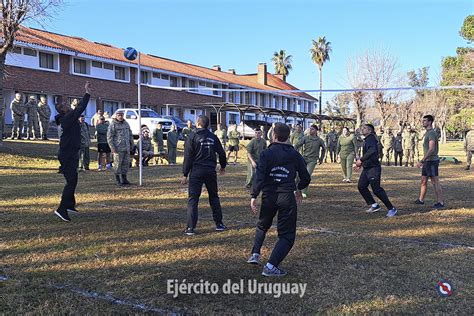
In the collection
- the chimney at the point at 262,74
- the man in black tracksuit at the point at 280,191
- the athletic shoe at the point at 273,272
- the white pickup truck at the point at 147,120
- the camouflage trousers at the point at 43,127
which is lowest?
the athletic shoe at the point at 273,272

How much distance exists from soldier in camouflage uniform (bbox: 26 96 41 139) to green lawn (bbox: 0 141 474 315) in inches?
447

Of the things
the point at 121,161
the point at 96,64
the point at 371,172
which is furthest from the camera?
the point at 96,64

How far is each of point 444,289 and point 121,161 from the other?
8018 millimetres

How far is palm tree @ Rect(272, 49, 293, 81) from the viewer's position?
71.6 m

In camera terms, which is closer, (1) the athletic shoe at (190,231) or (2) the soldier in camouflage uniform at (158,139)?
(1) the athletic shoe at (190,231)

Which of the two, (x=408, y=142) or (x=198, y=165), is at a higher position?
(x=408, y=142)

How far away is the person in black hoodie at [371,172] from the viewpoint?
8375 mm

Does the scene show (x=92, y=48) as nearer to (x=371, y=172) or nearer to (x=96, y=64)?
(x=96, y=64)

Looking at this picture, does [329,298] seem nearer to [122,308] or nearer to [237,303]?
[237,303]

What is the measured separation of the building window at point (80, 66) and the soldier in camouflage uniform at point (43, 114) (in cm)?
1092

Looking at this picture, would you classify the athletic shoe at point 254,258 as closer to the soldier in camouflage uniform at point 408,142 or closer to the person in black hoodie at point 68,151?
the person in black hoodie at point 68,151

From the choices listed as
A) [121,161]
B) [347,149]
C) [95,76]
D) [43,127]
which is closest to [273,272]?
[121,161]

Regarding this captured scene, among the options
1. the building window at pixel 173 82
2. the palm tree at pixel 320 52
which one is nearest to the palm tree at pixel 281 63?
the palm tree at pixel 320 52

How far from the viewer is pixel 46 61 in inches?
1161
